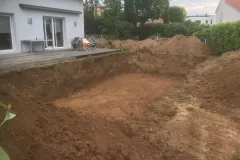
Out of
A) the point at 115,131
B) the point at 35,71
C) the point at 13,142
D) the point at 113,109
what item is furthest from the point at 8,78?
the point at 13,142

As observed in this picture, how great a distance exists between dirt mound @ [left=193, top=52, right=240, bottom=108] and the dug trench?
91 mm

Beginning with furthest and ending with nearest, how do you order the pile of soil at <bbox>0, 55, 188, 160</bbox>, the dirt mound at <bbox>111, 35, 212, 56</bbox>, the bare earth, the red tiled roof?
the red tiled roof < the dirt mound at <bbox>111, 35, 212, 56</bbox> < the bare earth < the pile of soil at <bbox>0, 55, 188, 160</bbox>

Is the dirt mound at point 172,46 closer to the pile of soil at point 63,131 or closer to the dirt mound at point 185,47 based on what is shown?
the dirt mound at point 185,47

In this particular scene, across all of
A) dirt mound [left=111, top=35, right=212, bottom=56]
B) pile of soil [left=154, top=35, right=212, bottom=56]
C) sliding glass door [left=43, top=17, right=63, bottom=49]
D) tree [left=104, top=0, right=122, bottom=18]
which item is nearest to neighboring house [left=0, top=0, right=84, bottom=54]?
sliding glass door [left=43, top=17, right=63, bottom=49]

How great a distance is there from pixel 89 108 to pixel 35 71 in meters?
2.22

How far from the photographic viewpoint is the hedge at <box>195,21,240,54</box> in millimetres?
15625

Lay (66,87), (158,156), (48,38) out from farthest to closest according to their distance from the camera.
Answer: (48,38), (66,87), (158,156)

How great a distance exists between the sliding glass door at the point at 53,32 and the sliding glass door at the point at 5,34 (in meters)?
2.32

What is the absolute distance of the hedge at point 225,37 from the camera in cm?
1562

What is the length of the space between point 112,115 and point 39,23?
8.63 meters

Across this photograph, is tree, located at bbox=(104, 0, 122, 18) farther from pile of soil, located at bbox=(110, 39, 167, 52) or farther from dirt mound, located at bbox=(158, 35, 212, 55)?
dirt mound, located at bbox=(158, 35, 212, 55)

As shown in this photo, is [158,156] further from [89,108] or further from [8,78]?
[8,78]

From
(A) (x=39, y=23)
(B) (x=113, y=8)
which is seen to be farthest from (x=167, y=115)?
(B) (x=113, y=8)

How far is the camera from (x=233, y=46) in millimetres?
16062
